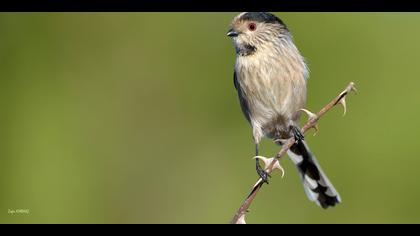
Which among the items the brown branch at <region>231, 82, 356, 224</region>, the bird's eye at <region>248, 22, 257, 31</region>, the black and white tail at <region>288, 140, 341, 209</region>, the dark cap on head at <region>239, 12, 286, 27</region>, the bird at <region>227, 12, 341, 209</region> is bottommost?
the brown branch at <region>231, 82, 356, 224</region>

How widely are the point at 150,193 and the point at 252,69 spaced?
2.85 meters

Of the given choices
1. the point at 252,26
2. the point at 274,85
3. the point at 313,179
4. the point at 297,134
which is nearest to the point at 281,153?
the point at 297,134

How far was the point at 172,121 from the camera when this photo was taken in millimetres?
8672

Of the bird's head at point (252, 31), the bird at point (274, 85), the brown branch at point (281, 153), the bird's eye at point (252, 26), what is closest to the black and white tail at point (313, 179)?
the bird at point (274, 85)

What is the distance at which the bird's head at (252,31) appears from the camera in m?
6.33

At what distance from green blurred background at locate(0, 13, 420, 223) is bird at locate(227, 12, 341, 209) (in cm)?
100

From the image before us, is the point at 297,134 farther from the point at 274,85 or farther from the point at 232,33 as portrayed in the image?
the point at 232,33

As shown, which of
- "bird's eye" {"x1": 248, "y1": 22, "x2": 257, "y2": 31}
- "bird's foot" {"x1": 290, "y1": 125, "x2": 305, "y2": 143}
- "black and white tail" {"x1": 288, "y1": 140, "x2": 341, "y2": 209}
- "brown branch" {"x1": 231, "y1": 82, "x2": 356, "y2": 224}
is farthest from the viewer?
"bird's eye" {"x1": 248, "y1": 22, "x2": 257, "y2": 31}

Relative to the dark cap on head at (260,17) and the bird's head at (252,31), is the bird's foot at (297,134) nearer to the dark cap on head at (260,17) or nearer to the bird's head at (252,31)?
the bird's head at (252,31)

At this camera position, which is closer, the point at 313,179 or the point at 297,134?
the point at 297,134

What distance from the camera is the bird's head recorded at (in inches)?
249

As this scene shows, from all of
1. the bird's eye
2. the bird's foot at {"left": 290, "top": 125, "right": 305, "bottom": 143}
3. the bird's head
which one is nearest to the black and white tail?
the bird's foot at {"left": 290, "top": 125, "right": 305, "bottom": 143}

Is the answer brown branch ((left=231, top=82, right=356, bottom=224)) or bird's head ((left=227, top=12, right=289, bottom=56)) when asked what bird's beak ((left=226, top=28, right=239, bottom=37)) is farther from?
brown branch ((left=231, top=82, right=356, bottom=224))

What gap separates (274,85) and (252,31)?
0.68m
